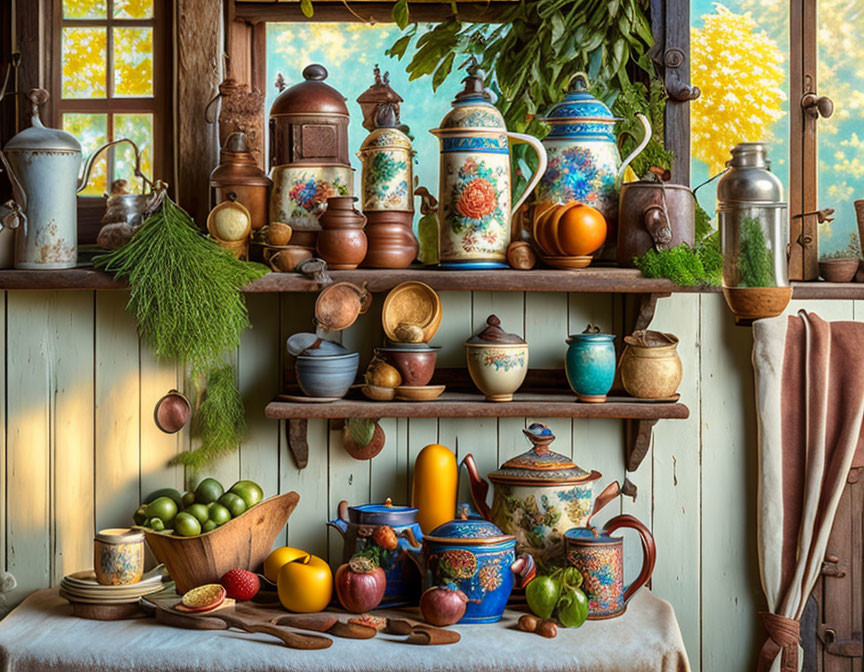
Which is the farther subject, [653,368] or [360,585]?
[653,368]

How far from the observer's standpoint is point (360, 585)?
86.1 inches

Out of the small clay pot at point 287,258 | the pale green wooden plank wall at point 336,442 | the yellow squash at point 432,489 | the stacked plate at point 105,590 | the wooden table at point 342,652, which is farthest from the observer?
the pale green wooden plank wall at point 336,442

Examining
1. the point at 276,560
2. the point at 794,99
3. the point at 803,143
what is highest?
the point at 794,99

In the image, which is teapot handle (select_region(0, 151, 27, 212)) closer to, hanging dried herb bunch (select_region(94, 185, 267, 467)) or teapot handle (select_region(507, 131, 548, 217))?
hanging dried herb bunch (select_region(94, 185, 267, 467))

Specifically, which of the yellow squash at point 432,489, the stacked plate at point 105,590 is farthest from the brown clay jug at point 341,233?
the stacked plate at point 105,590

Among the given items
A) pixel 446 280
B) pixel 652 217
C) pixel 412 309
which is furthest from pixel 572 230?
pixel 412 309

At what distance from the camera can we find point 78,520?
2.55 meters

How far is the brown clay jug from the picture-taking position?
2271 mm

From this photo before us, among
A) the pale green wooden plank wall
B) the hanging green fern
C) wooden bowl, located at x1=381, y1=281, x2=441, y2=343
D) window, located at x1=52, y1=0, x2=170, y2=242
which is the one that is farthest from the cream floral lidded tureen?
window, located at x1=52, y1=0, x2=170, y2=242

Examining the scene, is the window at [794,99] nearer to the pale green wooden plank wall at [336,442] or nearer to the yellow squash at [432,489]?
the pale green wooden plank wall at [336,442]

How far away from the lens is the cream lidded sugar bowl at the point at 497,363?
90.8 inches

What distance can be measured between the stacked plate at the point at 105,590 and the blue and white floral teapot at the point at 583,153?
127cm

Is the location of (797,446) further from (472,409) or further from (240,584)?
(240,584)

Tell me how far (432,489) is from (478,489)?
11 cm
